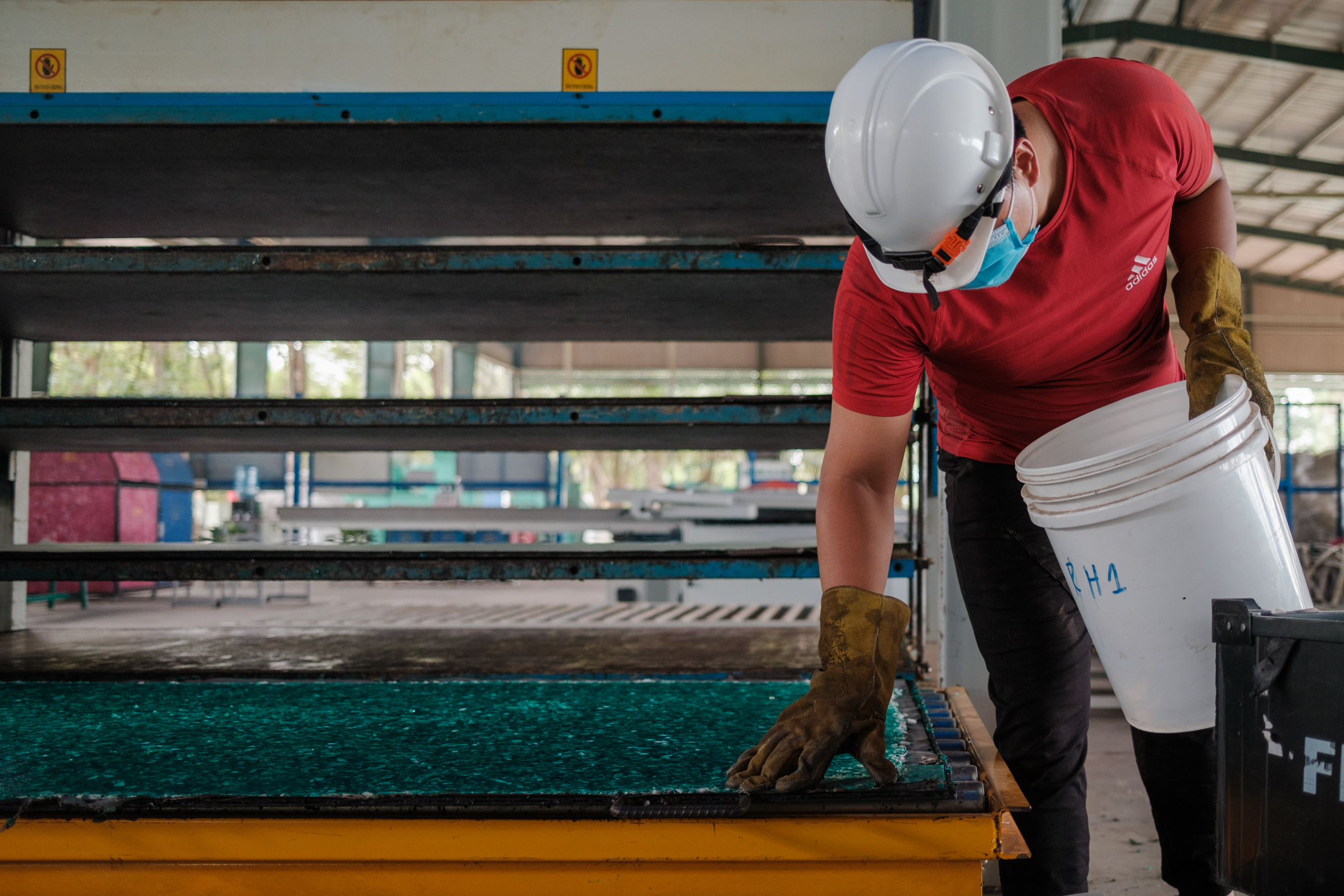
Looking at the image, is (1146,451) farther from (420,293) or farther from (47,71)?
(47,71)

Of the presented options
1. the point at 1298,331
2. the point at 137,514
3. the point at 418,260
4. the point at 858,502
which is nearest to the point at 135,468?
the point at 137,514

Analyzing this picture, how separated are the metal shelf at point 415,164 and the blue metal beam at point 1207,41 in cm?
922

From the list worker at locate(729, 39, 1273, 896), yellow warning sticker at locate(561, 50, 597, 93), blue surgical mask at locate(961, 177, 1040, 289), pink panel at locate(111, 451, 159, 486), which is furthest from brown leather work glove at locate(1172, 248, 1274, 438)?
pink panel at locate(111, 451, 159, 486)

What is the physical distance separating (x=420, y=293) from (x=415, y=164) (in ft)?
1.18

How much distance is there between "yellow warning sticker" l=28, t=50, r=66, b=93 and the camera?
2232 mm

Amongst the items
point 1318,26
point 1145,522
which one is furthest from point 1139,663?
point 1318,26

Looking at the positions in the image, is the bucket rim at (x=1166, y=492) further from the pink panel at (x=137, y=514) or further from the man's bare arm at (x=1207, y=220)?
the pink panel at (x=137, y=514)

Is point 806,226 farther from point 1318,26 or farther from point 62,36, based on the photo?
point 1318,26

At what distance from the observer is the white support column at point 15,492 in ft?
10.3

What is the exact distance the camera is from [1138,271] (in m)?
1.48

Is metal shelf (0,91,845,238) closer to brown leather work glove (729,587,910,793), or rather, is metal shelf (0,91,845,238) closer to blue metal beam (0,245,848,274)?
blue metal beam (0,245,848,274)

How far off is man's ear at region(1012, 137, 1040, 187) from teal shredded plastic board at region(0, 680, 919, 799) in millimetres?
912

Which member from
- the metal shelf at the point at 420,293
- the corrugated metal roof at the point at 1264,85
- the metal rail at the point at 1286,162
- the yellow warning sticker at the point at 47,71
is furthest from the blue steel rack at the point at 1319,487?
the yellow warning sticker at the point at 47,71

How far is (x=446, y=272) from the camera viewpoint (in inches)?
88.8
